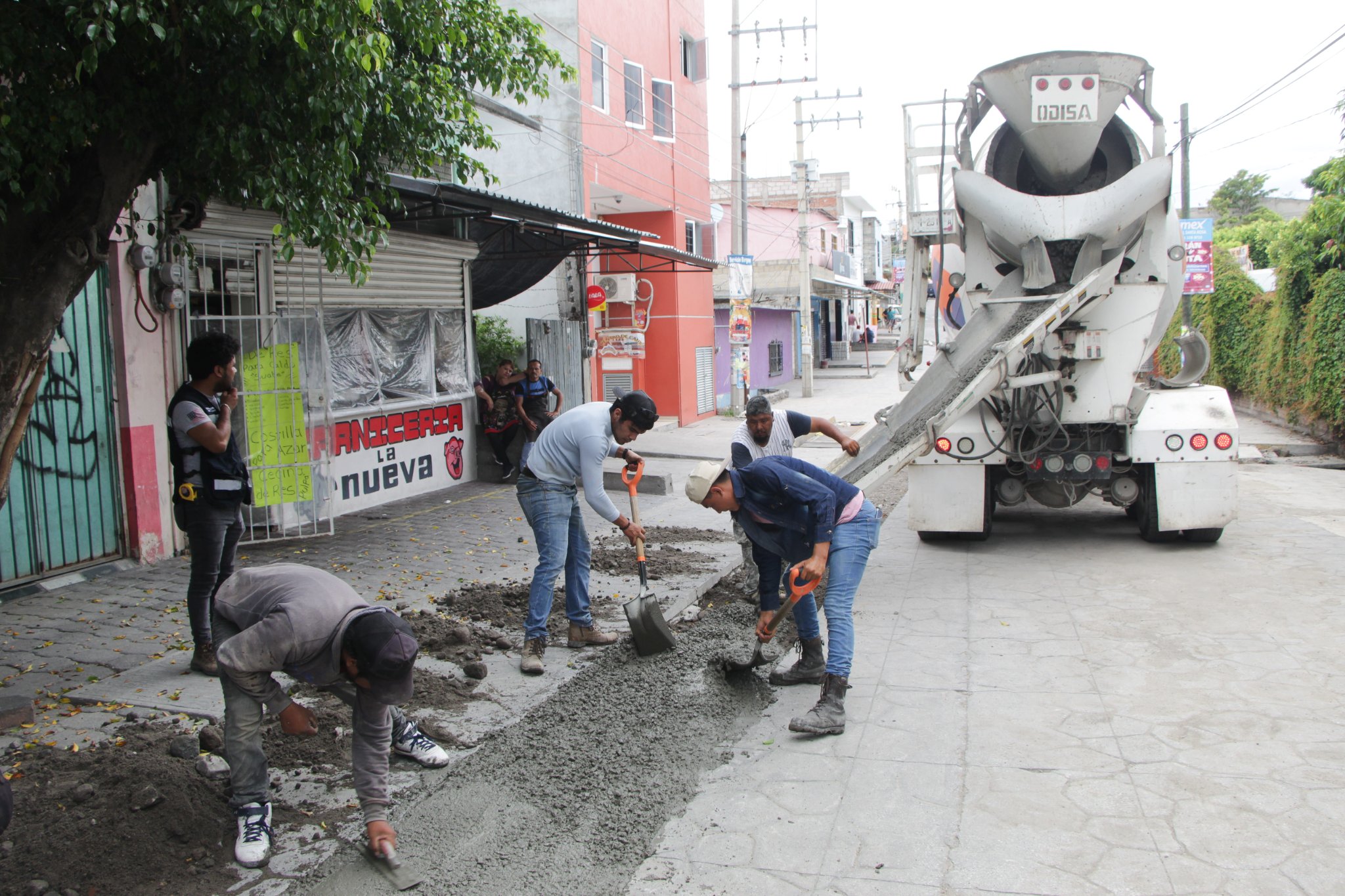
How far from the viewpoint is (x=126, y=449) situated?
7.77 meters

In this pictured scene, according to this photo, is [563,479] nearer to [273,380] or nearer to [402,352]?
[273,380]

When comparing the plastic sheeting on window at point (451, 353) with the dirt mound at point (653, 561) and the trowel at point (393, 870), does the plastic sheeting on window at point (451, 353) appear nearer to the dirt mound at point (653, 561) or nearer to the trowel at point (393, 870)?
the dirt mound at point (653, 561)

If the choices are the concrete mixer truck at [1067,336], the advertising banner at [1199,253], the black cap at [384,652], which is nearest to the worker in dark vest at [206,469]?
the black cap at [384,652]

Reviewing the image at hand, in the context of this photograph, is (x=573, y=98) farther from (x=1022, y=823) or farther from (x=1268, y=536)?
(x=1022, y=823)

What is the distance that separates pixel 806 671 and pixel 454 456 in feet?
25.6

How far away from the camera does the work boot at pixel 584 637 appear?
6000 millimetres

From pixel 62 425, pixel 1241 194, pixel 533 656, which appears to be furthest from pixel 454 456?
pixel 1241 194

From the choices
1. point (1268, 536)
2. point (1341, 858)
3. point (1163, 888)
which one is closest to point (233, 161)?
point (1163, 888)

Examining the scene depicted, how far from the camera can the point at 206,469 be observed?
5.09m

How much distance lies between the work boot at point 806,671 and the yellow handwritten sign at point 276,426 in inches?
205

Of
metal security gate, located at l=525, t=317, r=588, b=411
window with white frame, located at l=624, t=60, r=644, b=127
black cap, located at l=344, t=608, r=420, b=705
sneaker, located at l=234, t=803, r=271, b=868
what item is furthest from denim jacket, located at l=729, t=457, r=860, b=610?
window with white frame, located at l=624, t=60, r=644, b=127

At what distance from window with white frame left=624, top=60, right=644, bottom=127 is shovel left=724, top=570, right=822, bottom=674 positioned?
48.5ft

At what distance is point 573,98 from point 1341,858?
50.1 ft

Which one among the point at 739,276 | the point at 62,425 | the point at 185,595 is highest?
the point at 739,276
